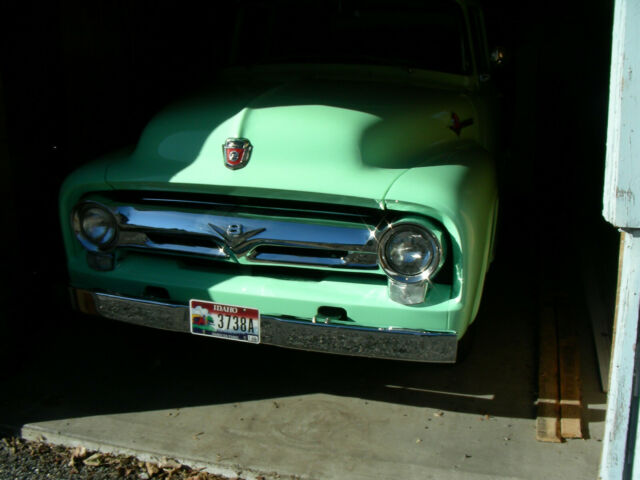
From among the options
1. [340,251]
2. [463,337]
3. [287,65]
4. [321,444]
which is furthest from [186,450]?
[287,65]

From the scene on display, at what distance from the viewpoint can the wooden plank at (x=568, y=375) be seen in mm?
3277

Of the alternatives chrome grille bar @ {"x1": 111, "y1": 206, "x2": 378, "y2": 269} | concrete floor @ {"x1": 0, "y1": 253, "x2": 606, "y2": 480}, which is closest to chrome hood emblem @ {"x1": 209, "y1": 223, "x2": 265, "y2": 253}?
chrome grille bar @ {"x1": 111, "y1": 206, "x2": 378, "y2": 269}

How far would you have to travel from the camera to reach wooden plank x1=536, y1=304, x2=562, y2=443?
10.7 feet

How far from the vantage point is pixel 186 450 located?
311 cm

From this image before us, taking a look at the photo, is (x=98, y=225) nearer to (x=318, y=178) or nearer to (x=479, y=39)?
(x=318, y=178)

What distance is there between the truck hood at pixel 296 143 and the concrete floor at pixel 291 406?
1.05 meters

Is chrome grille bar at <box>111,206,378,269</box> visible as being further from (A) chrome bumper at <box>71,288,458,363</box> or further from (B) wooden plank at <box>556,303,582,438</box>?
(B) wooden plank at <box>556,303,582,438</box>

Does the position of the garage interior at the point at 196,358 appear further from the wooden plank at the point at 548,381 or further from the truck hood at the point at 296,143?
the truck hood at the point at 296,143

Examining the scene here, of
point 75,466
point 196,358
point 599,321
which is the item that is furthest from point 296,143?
point 599,321

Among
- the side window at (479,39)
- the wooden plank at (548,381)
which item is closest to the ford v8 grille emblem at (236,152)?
the wooden plank at (548,381)

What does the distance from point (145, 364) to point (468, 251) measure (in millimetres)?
1913

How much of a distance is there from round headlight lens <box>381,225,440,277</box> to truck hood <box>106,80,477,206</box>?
17 centimetres

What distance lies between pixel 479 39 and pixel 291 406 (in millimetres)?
2637

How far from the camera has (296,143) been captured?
3.23m
